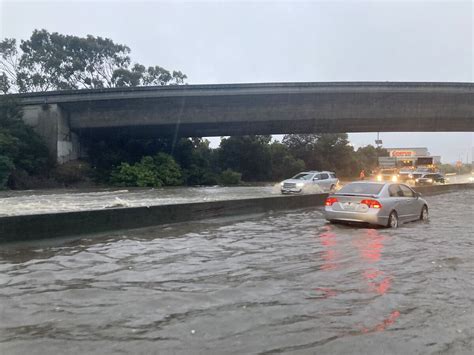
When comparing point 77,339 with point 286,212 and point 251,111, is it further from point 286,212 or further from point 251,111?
point 251,111

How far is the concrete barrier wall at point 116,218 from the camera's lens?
10060 millimetres

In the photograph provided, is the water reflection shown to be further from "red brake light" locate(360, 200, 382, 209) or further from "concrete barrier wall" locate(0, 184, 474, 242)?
"concrete barrier wall" locate(0, 184, 474, 242)

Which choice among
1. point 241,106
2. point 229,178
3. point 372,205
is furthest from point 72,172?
point 372,205

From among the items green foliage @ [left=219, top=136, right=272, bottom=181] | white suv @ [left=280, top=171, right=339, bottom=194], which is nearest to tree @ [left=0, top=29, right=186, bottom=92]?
green foliage @ [left=219, top=136, right=272, bottom=181]

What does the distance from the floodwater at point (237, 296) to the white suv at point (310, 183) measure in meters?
17.1

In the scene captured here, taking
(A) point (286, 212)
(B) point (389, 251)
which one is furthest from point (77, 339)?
(A) point (286, 212)

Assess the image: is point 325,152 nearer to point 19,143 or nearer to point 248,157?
point 248,157

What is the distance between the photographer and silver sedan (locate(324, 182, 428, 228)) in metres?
12.9

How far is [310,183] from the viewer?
28.5 m

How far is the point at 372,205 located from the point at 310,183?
15616 millimetres

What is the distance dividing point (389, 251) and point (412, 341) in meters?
5.14

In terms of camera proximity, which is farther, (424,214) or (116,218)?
(424,214)

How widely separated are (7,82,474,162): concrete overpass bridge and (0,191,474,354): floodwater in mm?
30865

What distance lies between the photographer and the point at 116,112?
4266 cm
